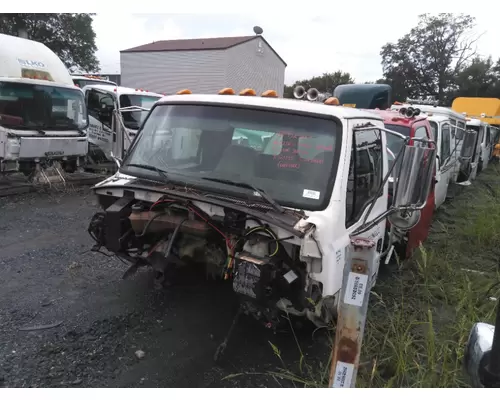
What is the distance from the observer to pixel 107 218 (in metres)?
3.28

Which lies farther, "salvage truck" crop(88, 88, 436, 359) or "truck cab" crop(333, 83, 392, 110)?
"truck cab" crop(333, 83, 392, 110)

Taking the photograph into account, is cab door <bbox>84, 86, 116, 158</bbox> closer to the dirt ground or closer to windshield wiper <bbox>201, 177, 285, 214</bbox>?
the dirt ground

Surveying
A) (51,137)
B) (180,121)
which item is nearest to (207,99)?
(180,121)

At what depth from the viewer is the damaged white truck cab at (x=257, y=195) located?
2.75 metres

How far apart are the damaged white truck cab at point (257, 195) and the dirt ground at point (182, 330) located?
1.56ft

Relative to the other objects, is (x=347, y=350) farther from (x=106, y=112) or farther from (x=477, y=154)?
(x=477, y=154)

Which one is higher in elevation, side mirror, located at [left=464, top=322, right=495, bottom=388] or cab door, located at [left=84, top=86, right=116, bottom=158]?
cab door, located at [left=84, top=86, right=116, bottom=158]

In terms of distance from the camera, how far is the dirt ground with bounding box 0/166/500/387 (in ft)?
9.69

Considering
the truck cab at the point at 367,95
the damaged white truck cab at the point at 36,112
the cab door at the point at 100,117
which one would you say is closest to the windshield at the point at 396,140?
the truck cab at the point at 367,95

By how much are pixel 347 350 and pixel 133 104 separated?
9609 mm

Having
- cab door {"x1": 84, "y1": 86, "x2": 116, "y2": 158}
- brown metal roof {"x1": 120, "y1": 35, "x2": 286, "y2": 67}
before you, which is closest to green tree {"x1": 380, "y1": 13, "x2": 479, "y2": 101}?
brown metal roof {"x1": 120, "y1": 35, "x2": 286, "y2": 67}

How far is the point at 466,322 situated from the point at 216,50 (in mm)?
24060

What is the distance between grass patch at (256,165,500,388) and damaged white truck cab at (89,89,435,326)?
0.56m

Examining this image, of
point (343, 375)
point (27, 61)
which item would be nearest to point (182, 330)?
point (343, 375)
